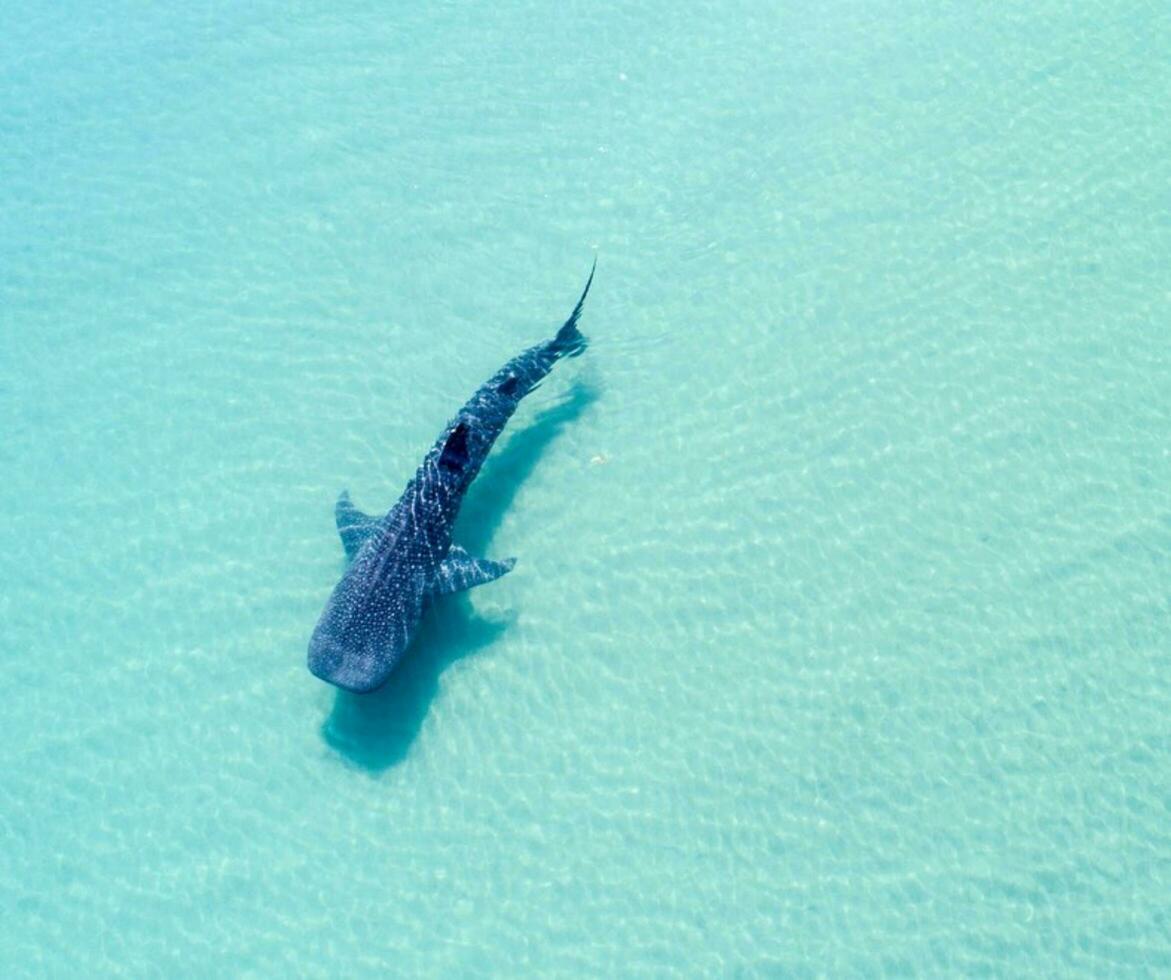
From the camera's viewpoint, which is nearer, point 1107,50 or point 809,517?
point 809,517

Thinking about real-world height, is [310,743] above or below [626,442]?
below

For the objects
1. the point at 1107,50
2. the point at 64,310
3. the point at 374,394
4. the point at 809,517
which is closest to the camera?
the point at 809,517

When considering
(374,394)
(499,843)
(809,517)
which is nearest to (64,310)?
(374,394)

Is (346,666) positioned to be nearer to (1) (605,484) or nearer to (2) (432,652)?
(2) (432,652)

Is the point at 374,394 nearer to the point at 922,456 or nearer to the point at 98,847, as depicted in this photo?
the point at 98,847

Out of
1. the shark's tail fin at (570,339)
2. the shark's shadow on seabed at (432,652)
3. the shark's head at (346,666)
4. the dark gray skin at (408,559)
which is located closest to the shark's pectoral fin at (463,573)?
the dark gray skin at (408,559)

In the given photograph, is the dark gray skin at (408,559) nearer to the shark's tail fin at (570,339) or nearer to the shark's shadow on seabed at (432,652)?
the shark's tail fin at (570,339)
